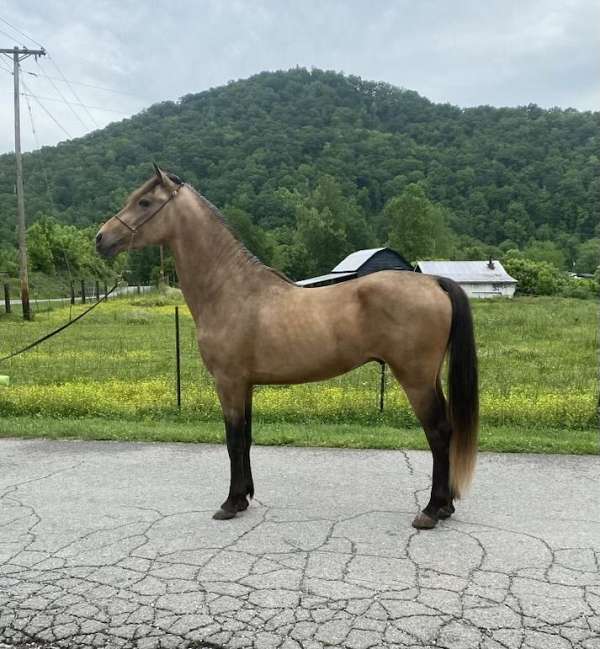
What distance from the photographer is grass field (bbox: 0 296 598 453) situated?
6.10 metres

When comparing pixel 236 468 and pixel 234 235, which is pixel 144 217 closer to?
pixel 234 235

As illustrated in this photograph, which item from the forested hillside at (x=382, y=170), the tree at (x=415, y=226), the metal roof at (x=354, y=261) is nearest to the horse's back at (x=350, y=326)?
the metal roof at (x=354, y=261)

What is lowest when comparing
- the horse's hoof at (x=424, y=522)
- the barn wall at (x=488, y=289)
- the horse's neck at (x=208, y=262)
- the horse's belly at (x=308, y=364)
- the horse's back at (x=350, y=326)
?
the barn wall at (x=488, y=289)

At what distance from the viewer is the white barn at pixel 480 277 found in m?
52.4

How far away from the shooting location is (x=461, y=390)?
381 cm

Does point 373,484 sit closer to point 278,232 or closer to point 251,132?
point 251,132

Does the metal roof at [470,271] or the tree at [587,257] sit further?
the tree at [587,257]

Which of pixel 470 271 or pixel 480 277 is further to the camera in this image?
pixel 470 271

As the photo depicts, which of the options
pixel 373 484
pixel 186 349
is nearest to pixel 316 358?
pixel 373 484

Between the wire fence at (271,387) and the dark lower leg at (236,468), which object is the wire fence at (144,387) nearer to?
the wire fence at (271,387)

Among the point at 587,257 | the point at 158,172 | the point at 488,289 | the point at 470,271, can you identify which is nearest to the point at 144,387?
the point at 158,172

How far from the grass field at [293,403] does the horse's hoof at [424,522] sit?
1.88m

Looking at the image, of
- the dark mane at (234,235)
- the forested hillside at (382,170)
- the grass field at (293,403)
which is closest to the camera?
the dark mane at (234,235)

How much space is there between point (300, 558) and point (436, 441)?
1.23 metres
